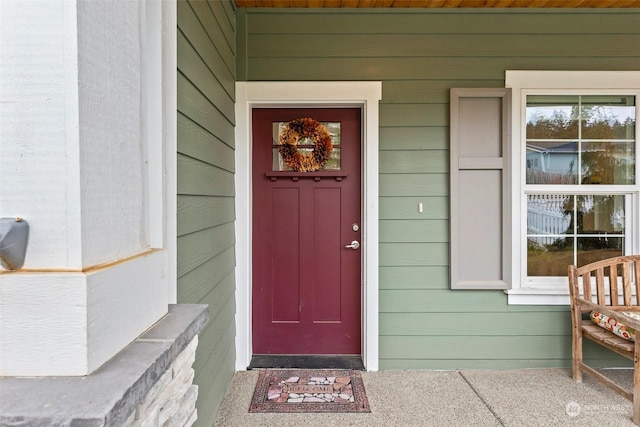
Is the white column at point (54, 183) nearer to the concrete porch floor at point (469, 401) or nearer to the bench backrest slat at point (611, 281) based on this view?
the concrete porch floor at point (469, 401)

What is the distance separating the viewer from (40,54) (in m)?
0.63

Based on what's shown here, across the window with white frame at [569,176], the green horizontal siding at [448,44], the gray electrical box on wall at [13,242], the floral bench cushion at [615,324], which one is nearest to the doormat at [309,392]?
the window with white frame at [569,176]

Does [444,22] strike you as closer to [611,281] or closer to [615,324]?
[611,281]

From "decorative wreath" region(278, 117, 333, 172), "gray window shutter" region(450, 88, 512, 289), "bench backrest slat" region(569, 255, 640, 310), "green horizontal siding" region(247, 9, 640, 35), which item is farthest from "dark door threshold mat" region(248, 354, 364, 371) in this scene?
"green horizontal siding" region(247, 9, 640, 35)

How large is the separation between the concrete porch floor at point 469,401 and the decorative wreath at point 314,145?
159 centimetres

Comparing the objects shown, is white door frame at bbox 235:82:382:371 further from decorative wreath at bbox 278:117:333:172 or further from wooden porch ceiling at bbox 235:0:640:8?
wooden porch ceiling at bbox 235:0:640:8

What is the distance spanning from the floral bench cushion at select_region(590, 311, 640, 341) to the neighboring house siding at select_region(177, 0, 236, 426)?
2.46m

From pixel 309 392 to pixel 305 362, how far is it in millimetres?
370

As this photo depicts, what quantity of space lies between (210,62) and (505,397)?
2.72 m

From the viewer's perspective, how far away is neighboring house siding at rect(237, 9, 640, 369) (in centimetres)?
264

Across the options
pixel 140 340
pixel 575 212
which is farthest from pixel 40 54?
pixel 575 212

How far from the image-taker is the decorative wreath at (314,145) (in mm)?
2719

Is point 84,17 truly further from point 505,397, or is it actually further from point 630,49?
point 630,49

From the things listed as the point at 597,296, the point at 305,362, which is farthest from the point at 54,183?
the point at 597,296
